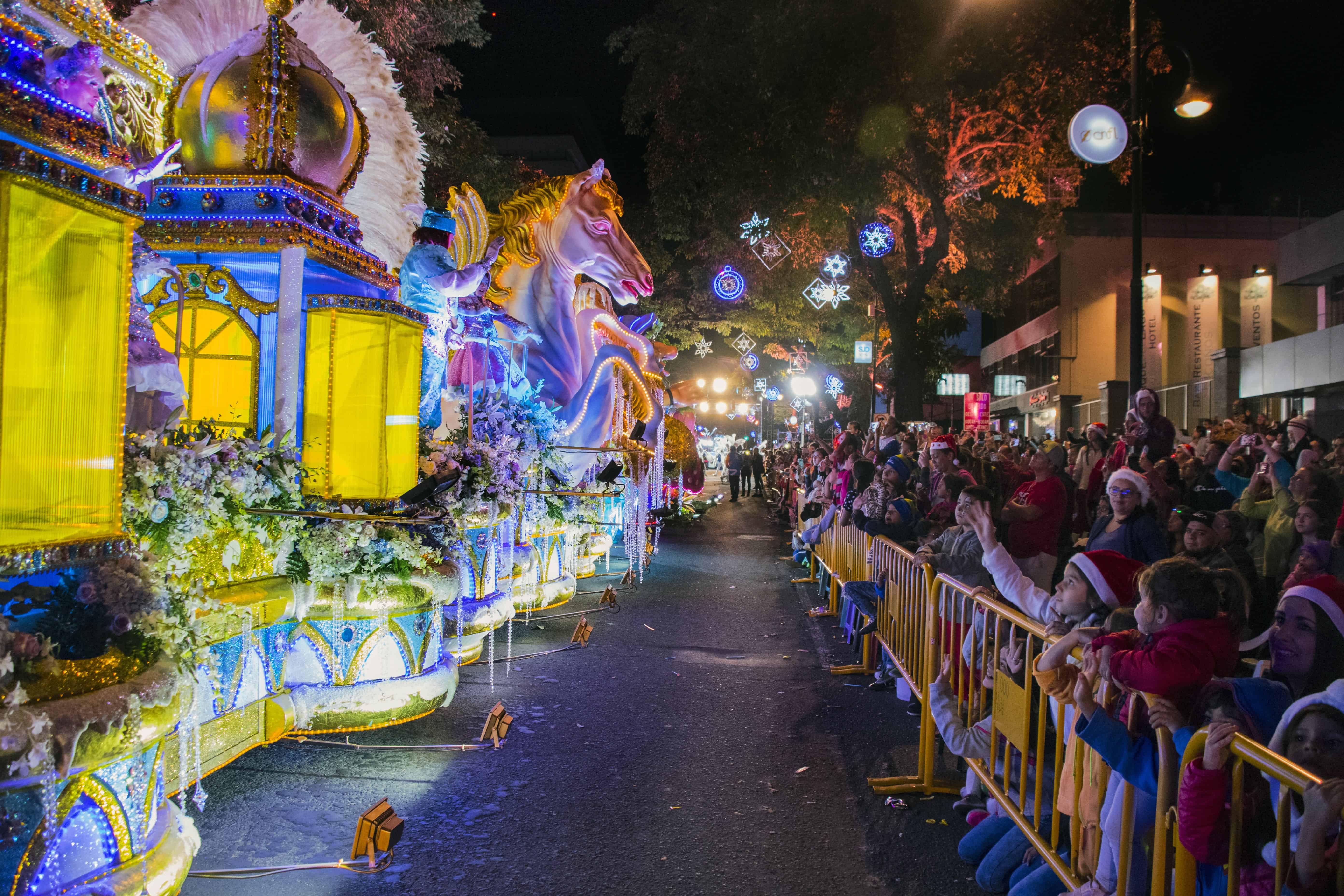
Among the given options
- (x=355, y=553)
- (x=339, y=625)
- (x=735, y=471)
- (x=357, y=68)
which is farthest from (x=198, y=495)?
(x=735, y=471)

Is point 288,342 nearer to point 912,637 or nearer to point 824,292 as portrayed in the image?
point 912,637

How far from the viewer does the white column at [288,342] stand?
545 centimetres

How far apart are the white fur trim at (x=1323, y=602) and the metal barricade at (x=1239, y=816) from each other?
1260mm

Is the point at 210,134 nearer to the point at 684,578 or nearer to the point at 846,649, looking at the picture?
the point at 846,649

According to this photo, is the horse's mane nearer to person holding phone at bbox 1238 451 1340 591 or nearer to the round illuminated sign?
the round illuminated sign

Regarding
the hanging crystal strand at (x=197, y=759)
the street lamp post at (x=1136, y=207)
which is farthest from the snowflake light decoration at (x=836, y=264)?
the hanging crystal strand at (x=197, y=759)

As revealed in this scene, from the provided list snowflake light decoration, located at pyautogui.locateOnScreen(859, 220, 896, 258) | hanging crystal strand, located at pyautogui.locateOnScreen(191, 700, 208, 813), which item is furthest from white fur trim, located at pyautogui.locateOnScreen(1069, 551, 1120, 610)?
snowflake light decoration, located at pyautogui.locateOnScreen(859, 220, 896, 258)

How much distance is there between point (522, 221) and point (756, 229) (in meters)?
9.24

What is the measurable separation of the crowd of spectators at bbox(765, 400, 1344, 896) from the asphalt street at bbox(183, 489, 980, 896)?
55 cm

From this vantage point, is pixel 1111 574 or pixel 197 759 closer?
pixel 1111 574

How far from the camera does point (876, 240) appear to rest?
16.2 meters

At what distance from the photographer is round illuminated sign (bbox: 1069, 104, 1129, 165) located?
9.09m

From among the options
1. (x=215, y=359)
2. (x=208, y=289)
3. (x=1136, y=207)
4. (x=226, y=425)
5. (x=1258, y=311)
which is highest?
(x=1258, y=311)

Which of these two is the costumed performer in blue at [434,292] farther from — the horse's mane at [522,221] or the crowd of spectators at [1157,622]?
the crowd of spectators at [1157,622]
